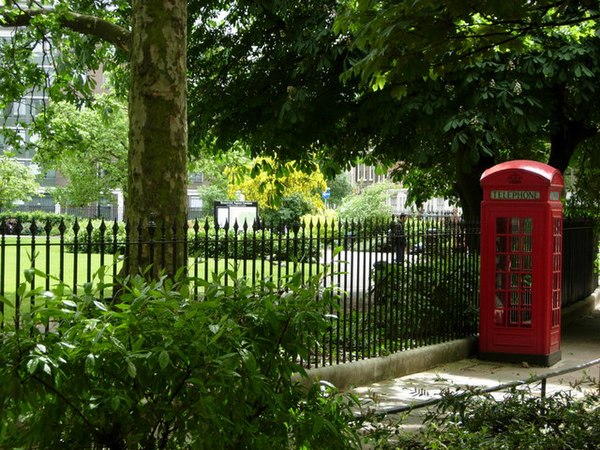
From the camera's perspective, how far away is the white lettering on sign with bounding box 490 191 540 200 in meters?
10.9

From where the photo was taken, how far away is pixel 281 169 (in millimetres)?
18609

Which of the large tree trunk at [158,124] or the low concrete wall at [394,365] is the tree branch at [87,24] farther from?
the low concrete wall at [394,365]

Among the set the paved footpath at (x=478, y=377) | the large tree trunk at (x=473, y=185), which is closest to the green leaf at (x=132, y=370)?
the paved footpath at (x=478, y=377)

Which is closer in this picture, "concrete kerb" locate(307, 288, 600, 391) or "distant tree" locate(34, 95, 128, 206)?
"concrete kerb" locate(307, 288, 600, 391)

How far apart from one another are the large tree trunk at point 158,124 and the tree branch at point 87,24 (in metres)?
4.23

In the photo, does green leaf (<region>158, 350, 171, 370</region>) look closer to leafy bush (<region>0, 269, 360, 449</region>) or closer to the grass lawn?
leafy bush (<region>0, 269, 360, 449</region>)

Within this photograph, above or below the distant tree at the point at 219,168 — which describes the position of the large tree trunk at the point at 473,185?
below

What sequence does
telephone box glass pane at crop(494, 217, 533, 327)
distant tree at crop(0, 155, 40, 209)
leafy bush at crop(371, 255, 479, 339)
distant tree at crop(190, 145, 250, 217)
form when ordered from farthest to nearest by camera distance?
distant tree at crop(0, 155, 40, 209) < distant tree at crop(190, 145, 250, 217) < telephone box glass pane at crop(494, 217, 533, 327) < leafy bush at crop(371, 255, 479, 339)

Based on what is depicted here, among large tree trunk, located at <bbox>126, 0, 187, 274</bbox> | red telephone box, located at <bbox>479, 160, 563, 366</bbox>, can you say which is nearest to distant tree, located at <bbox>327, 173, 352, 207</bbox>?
red telephone box, located at <bbox>479, 160, 563, 366</bbox>

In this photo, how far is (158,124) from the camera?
7992mm

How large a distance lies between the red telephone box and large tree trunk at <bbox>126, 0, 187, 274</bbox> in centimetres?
480

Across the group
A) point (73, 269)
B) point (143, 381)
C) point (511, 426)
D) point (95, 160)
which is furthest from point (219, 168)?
point (143, 381)

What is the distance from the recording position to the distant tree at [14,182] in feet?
208

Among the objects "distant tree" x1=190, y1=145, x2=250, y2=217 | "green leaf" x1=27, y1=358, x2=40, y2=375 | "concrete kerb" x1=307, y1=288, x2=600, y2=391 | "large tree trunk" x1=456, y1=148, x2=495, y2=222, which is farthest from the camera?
"distant tree" x1=190, y1=145, x2=250, y2=217
